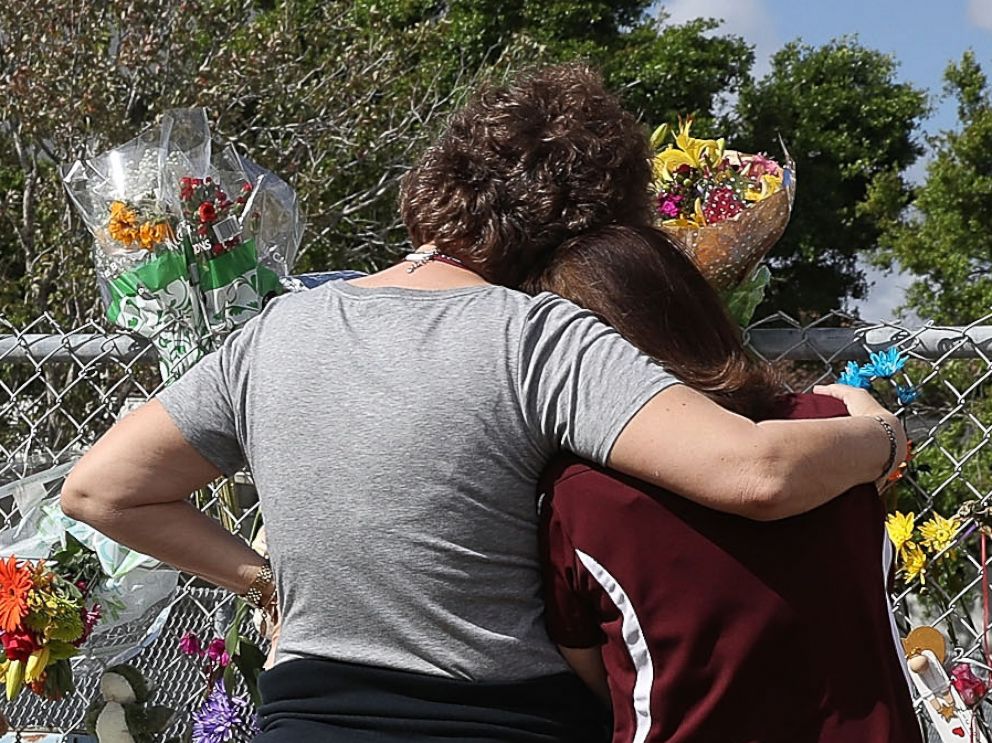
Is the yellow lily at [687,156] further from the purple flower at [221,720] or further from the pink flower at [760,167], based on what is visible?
the purple flower at [221,720]

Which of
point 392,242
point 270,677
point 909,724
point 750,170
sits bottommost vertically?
point 392,242

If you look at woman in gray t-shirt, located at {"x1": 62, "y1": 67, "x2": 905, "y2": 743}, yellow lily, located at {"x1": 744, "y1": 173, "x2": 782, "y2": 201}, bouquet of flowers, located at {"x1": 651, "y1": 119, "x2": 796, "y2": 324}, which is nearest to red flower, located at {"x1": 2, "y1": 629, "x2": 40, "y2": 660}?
woman in gray t-shirt, located at {"x1": 62, "y1": 67, "x2": 905, "y2": 743}

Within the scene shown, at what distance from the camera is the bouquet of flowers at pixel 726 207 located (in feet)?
7.29

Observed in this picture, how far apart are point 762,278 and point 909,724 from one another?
89 cm

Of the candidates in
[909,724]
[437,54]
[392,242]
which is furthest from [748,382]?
[437,54]

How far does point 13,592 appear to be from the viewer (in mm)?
2518

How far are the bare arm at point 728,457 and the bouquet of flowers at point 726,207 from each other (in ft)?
2.06

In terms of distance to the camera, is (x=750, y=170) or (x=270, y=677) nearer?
(x=270, y=677)

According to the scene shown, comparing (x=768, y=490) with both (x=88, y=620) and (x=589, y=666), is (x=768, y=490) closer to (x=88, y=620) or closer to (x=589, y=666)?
(x=589, y=666)

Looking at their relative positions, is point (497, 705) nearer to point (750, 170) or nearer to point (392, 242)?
point (750, 170)

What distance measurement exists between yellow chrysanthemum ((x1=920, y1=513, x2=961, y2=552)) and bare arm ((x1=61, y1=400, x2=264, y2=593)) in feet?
3.96

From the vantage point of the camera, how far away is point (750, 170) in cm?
234

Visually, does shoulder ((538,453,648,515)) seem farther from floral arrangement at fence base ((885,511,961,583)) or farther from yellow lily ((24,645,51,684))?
yellow lily ((24,645,51,684))

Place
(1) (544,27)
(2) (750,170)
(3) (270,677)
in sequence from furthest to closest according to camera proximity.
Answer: (1) (544,27), (2) (750,170), (3) (270,677)
